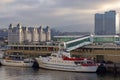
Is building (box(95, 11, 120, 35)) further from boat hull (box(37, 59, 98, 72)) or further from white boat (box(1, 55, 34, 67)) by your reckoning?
boat hull (box(37, 59, 98, 72))

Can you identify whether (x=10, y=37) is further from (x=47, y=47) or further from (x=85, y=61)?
(x=85, y=61)

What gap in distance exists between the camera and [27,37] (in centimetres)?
9088

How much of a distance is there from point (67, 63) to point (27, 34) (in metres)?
61.0

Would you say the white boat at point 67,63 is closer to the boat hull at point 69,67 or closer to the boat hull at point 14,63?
the boat hull at point 69,67

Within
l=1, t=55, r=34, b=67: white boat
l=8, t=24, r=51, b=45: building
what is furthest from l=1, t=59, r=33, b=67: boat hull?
l=8, t=24, r=51, b=45: building

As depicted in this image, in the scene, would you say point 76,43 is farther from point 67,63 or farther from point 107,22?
point 107,22

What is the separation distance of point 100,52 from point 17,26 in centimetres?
5417

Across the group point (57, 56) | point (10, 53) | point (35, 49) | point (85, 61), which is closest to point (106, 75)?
point (85, 61)

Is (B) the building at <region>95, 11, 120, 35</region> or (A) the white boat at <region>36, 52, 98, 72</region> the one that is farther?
(B) the building at <region>95, 11, 120, 35</region>

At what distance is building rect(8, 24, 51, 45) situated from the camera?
85575 mm

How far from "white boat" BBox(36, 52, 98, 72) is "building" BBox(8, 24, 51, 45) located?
153ft

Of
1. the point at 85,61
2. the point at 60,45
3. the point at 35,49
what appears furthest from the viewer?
the point at 35,49

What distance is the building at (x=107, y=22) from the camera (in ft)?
325

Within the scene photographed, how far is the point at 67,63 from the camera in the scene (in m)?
31.4
